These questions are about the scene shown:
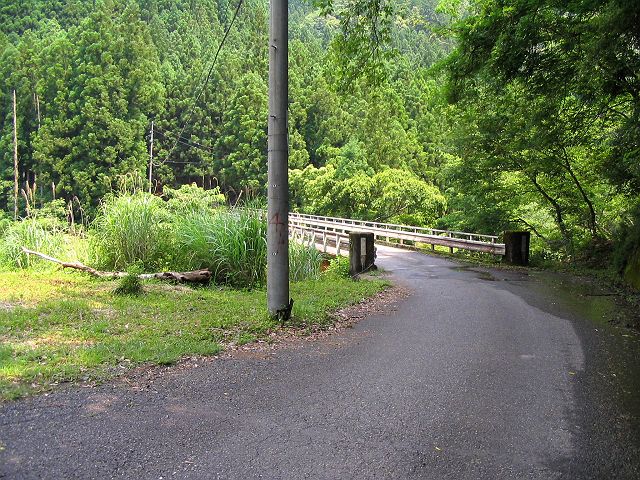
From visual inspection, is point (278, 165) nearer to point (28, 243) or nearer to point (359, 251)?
point (359, 251)

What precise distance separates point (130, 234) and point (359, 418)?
28.4 ft

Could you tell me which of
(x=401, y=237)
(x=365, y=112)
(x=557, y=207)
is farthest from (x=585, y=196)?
(x=365, y=112)

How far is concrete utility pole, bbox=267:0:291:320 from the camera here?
7.16 meters

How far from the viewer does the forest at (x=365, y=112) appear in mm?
9844

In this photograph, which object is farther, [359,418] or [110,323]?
[110,323]

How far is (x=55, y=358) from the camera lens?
5.00 m

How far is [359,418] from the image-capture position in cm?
404

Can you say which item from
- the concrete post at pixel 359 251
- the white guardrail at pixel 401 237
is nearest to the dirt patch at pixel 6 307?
the white guardrail at pixel 401 237

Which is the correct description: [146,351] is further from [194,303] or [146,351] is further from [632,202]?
[632,202]

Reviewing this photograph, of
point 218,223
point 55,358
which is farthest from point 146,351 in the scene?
point 218,223

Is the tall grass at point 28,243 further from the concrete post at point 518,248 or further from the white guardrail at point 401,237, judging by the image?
the concrete post at point 518,248

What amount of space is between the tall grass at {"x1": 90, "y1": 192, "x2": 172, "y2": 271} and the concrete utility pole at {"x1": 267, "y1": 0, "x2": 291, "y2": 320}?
5.03 m

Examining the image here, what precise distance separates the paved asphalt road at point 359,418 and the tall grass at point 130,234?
630cm

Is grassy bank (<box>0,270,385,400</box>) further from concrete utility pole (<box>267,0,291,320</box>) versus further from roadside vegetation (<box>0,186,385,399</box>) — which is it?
concrete utility pole (<box>267,0,291,320</box>)
